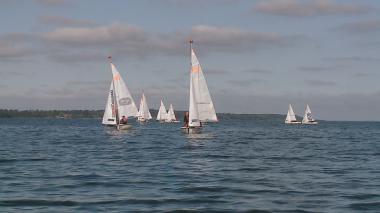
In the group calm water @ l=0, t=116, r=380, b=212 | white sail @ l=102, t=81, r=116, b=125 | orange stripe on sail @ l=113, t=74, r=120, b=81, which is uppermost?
orange stripe on sail @ l=113, t=74, r=120, b=81

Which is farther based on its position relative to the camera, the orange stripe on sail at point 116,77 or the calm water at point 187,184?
the orange stripe on sail at point 116,77

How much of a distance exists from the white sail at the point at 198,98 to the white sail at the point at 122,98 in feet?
58.5

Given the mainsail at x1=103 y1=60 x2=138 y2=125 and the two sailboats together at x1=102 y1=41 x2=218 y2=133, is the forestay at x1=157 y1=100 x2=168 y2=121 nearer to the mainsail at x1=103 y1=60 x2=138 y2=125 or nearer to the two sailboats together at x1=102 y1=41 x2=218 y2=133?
the two sailboats together at x1=102 y1=41 x2=218 y2=133

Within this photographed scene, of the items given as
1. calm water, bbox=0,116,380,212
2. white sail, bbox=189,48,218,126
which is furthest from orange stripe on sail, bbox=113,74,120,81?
calm water, bbox=0,116,380,212

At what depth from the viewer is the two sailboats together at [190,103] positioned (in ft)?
214

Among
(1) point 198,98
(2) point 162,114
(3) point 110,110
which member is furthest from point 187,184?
(2) point 162,114

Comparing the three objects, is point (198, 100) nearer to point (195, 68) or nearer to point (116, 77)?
point (195, 68)

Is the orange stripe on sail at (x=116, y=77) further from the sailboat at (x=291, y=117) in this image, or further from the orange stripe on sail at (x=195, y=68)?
the sailboat at (x=291, y=117)

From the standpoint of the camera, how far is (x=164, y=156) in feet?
118

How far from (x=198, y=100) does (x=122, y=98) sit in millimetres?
18877

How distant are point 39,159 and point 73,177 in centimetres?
955

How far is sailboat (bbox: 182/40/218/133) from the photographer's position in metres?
64.9

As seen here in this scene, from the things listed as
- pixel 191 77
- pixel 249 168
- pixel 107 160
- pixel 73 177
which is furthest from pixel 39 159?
pixel 191 77

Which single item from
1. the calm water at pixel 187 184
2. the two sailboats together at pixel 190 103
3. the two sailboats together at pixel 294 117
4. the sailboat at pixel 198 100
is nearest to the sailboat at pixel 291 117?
the two sailboats together at pixel 294 117
